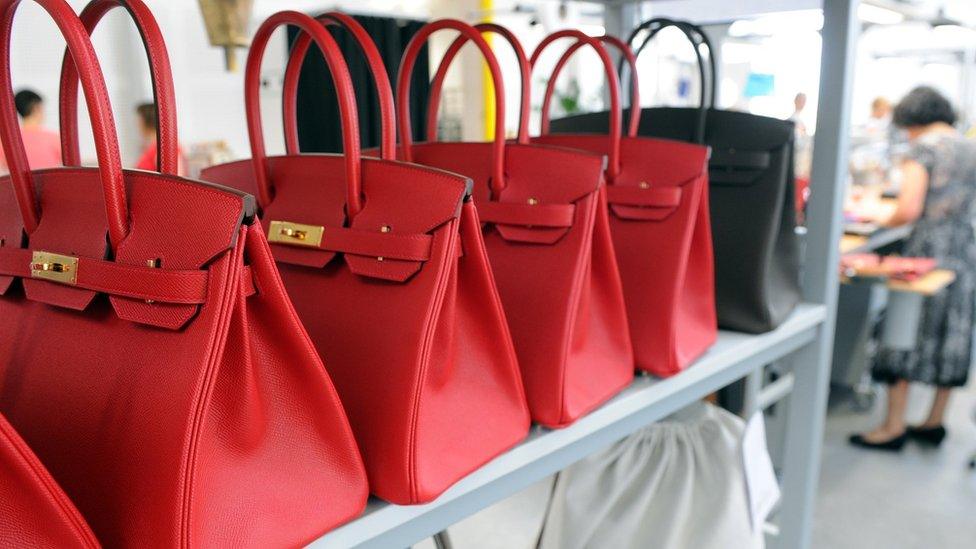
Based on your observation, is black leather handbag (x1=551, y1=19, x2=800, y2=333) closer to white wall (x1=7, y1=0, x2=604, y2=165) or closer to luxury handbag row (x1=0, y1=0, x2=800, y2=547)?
luxury handbag row (x1=0, y1=0, x2=800, y2=547)

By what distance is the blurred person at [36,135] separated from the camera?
121 inches

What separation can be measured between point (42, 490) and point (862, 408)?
Answer: 3615 mm

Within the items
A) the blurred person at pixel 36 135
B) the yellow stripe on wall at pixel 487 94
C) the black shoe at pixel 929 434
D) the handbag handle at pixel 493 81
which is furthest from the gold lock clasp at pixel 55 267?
the yellow stripe on wall at pixel 487 94

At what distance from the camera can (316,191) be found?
0.65m

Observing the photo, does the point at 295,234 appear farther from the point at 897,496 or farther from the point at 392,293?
the point at 897,496

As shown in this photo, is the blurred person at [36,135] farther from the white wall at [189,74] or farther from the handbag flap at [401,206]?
the handbag flap at [401,206]

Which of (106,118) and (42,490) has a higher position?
(106,118)

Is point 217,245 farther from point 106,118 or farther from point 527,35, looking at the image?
point 527,35

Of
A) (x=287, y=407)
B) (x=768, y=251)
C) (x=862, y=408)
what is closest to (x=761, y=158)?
(x=768, y=251)

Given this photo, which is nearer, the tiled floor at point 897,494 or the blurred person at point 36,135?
the tiled floor at point 897,494

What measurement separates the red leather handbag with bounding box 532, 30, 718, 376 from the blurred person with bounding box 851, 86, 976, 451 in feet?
8.33

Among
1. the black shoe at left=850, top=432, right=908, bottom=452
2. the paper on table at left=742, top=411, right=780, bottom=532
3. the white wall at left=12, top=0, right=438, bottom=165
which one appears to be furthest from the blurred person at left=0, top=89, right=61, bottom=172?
the black shoe at left=850, top=432, right=908, bottom=452

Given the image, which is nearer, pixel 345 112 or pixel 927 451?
pixel 345 112

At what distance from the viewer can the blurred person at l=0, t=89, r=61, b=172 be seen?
3.07 metres
